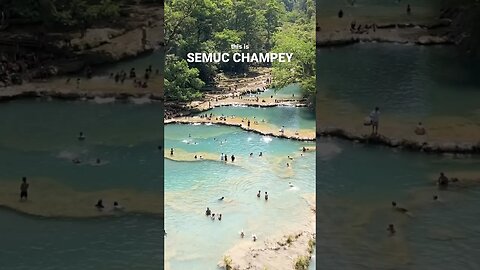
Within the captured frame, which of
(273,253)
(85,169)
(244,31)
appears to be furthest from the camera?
(244,31)

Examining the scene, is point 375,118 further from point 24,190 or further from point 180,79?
point 180,79

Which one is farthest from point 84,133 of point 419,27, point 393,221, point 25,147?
point 419,27

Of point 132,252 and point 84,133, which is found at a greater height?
point 84,133

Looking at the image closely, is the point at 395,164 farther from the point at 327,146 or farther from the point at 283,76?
the point at 283,76

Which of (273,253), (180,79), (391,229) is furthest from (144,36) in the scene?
(180,79)

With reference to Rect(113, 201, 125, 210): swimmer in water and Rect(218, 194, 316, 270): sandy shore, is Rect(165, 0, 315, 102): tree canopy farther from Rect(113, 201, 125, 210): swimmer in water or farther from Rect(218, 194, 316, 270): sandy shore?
Rect(113, 201, 125, 210): swimmer in water

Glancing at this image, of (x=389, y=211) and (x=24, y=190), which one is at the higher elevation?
(x=24, y=190)

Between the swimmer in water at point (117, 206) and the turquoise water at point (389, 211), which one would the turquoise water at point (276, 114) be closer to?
the turquoise water at point (389, 211)

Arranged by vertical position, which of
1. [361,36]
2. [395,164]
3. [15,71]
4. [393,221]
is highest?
[361,36]
